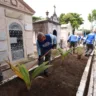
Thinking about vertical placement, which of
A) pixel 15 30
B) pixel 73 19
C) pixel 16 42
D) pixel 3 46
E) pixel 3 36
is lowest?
pixel 3 46

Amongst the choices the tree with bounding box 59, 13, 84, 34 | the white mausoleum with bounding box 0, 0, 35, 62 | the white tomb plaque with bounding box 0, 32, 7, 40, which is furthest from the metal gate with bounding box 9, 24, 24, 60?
the tree with bounding box 59, 13, 84, 34

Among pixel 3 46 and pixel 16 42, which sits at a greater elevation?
pixel 16 42

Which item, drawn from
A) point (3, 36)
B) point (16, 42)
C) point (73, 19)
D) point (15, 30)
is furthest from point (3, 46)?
point (73, 19)

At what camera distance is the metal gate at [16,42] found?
7.11 metres

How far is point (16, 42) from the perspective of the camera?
24.2 feet

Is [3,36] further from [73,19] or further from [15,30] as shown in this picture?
[73,19]

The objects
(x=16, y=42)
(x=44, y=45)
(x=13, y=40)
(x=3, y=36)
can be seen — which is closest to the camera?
(x=44, y=45)

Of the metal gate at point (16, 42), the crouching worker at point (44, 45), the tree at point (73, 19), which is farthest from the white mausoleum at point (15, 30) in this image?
the tree at point (73, 19)

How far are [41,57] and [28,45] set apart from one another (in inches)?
190

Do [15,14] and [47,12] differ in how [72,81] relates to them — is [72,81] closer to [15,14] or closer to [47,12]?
[15,14]

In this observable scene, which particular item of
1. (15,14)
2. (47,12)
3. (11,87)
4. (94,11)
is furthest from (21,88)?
(94,11)

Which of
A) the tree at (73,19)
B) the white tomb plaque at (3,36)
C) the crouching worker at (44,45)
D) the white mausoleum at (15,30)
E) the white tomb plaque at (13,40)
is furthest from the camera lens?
the tree at (73,19)

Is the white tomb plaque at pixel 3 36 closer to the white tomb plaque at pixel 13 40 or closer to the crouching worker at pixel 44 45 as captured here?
the white tomb plaque at pixel 13 40

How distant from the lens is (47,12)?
12406 millimetres
